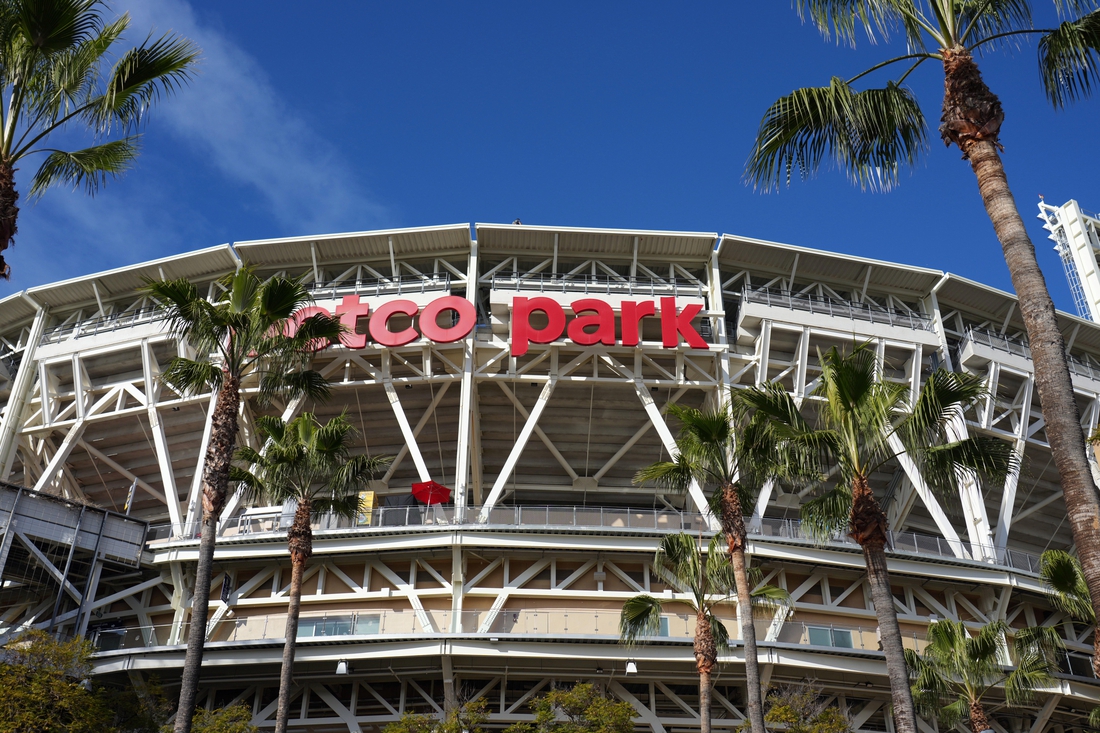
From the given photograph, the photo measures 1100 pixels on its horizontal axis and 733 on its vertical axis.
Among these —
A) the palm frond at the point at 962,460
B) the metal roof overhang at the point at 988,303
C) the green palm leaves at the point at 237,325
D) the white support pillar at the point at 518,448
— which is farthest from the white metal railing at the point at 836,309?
the green palm leaves at the point at 237,325

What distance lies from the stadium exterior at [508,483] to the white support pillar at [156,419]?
141mm

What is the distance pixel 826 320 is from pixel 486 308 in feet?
52.5

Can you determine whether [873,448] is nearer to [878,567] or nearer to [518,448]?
[878,567]

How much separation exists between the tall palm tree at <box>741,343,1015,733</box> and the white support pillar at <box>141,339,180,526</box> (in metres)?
27.3

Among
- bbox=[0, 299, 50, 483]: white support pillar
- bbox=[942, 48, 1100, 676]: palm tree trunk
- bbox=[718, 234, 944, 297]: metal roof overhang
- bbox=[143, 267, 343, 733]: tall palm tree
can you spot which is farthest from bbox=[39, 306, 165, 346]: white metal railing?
bbox=[942, 48, 1100, 676]: palm tree trunk

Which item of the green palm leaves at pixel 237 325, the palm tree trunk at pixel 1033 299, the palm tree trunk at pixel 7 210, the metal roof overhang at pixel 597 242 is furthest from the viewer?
the metal roof overhang at pixel 597 242

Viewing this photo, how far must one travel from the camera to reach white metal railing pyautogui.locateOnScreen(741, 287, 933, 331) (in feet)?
141

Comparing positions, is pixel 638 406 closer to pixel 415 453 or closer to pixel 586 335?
pixel 586 335

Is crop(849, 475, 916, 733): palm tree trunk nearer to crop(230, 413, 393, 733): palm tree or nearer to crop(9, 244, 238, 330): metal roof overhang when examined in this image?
crop(230, 413, 393, 733): palm tree

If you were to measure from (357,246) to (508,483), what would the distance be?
13.6 m

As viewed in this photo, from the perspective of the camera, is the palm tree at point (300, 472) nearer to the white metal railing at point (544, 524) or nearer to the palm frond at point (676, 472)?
the white metal railing at point (544, 524)

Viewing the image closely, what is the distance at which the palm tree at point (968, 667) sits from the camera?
2752cm

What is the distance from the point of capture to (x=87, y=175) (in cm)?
1964

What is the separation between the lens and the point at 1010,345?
45.6 meters
